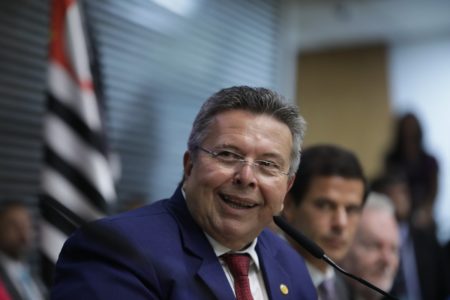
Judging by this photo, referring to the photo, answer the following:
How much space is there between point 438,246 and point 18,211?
2.47 m

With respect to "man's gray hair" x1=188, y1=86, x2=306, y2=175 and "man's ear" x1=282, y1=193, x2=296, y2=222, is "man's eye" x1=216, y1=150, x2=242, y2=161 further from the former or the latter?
"man's ear" x1=282, y1=193, x2=296, y2=222

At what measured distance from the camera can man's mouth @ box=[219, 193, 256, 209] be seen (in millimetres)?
1596

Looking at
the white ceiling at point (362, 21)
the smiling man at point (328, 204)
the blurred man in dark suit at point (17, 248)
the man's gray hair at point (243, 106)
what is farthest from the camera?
the white ceiling at point (362, 21)

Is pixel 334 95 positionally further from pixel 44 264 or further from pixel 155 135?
pixel 44 264

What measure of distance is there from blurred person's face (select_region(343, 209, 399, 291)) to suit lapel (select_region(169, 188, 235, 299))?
4.42ft

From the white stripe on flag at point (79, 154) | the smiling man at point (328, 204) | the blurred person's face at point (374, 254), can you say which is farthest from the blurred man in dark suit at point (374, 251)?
the white stripe on flag at point (79, 154)

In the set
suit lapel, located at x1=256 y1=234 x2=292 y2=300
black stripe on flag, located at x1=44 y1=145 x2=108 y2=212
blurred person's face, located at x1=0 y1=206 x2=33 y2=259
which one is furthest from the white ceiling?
suit lapel, located at x1=256 y1=234 x2=292 y2=300

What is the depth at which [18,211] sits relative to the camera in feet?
12.1

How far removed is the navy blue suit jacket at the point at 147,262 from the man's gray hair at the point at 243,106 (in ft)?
0.53

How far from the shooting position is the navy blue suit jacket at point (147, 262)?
4.50 ft

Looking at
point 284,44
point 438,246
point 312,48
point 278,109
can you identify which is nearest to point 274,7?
point 284,44

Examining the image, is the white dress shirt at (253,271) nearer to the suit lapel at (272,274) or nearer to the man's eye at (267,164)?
the suit lapel at (272,274)

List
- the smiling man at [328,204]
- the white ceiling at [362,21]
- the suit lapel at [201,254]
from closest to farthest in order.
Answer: the suit lapel at [201,254]
the smiling man at [328,204]
the white ceiling at [362,21]

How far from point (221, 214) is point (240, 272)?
142 millimetres
